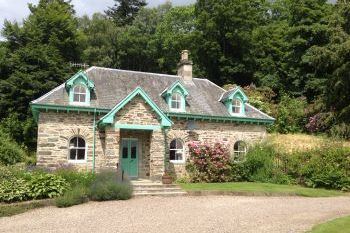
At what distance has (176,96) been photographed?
1040 inches

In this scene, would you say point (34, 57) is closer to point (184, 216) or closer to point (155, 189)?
point (155, 189)

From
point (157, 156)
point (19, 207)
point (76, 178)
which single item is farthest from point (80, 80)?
point (19, 207)

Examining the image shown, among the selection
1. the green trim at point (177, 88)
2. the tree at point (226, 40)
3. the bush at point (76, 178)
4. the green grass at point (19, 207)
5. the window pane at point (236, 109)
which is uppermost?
the tree at point (226, 40)

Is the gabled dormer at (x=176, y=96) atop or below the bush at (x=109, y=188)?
atop

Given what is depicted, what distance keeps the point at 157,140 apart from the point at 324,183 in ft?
31.1

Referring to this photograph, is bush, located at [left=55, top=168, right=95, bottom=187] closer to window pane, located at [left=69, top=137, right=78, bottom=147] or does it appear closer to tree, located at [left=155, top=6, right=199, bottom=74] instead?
window pane, located at [left=69, top=137, right=78, bottom=147]

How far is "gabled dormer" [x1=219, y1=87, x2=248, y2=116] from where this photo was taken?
27.9 m

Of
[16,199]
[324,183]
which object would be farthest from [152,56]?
[16,199]

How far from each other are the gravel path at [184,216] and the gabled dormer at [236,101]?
10.0 meters

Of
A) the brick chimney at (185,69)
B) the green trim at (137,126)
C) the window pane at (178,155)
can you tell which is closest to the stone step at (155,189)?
the green trim at (137,126)

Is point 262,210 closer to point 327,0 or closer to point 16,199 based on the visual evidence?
point 16,199

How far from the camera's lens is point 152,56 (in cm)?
5628

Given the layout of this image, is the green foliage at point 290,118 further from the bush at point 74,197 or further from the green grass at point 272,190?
the bush at point 74,197

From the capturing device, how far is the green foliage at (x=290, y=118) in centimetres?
3903
